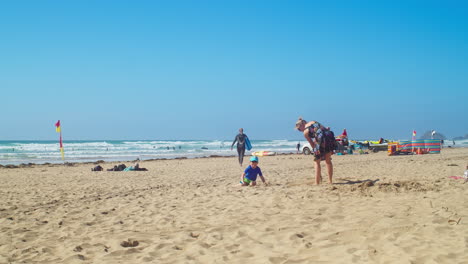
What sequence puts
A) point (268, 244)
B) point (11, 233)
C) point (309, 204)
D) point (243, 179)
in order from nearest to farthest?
point (268, 244) < point (11, 233) < point (309, 204) < point (243, 179)

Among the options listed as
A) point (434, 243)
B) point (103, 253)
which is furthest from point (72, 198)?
point (434, 243)

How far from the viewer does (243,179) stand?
8070 mm

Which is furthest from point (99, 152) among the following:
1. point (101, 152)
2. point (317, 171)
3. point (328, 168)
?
point (328, 168)

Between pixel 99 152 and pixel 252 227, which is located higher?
pixel 99 152

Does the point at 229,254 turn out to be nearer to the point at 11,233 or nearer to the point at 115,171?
the point at 11,233

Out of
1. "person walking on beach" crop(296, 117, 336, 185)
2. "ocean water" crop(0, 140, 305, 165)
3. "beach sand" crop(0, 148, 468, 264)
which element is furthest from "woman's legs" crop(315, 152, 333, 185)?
"ocean water" crop(0, 140, 305, 165)

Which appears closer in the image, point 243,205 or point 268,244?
point 268,244

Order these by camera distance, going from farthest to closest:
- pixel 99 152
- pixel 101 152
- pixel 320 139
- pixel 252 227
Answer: pixel 101 152 < pixel 99 152 < pixel 320 139 < pixel 252 227

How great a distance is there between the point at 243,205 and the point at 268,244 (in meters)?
2.04

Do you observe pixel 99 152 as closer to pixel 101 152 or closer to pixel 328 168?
pixel 101 152

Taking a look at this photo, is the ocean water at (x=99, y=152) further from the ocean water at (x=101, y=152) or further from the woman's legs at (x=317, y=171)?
the woman's legs at (x=317, y=171)

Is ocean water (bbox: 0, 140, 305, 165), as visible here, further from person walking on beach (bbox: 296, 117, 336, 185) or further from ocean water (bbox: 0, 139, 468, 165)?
person walking on beach (bbox: 296, 117, 336, 185)

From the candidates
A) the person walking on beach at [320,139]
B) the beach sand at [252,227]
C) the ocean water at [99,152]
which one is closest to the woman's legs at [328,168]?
the person walking on beach at [320,139]

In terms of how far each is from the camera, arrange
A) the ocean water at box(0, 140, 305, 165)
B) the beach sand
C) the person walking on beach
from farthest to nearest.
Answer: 1. the ocean water at box(0, 140, 305, 165)
2. the person walking on beach
3. the beach sand
